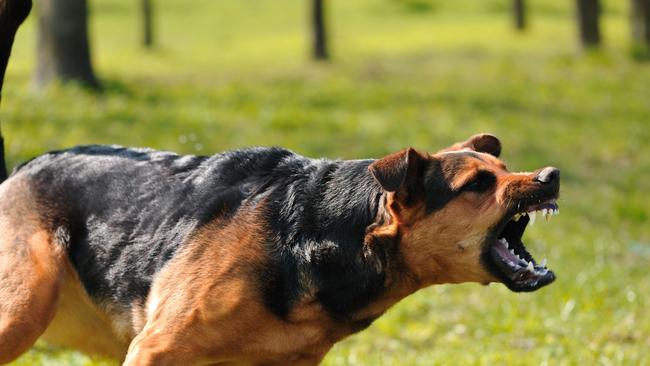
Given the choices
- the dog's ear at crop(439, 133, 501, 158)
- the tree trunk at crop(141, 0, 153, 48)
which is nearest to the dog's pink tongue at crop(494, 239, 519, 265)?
the dog's ear at crop(439, 133, 501, 158)

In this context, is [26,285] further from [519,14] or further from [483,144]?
[519,14]

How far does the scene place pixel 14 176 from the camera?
5836mm

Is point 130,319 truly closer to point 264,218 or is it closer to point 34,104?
point 264,218

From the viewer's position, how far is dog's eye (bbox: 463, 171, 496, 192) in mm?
4992

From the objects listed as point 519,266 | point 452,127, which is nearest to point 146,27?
point 452,127

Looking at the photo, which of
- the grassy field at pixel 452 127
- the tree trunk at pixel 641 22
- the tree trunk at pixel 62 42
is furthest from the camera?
the tree trunk at pixel 641 22

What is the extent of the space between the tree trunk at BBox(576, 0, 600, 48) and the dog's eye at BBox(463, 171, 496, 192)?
62.2 ft

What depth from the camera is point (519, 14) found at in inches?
1341

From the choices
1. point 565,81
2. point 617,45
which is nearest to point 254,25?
point 617,45

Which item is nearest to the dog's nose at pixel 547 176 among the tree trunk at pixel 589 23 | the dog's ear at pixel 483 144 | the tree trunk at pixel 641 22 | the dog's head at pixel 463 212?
the dog's head at pixel 463 212

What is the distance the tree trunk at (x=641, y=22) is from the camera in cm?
2344

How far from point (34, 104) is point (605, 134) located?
9474 millimetres

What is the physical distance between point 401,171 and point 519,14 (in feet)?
99.9

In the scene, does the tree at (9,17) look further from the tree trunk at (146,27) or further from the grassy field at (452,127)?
the tree trunk at (146,27)
